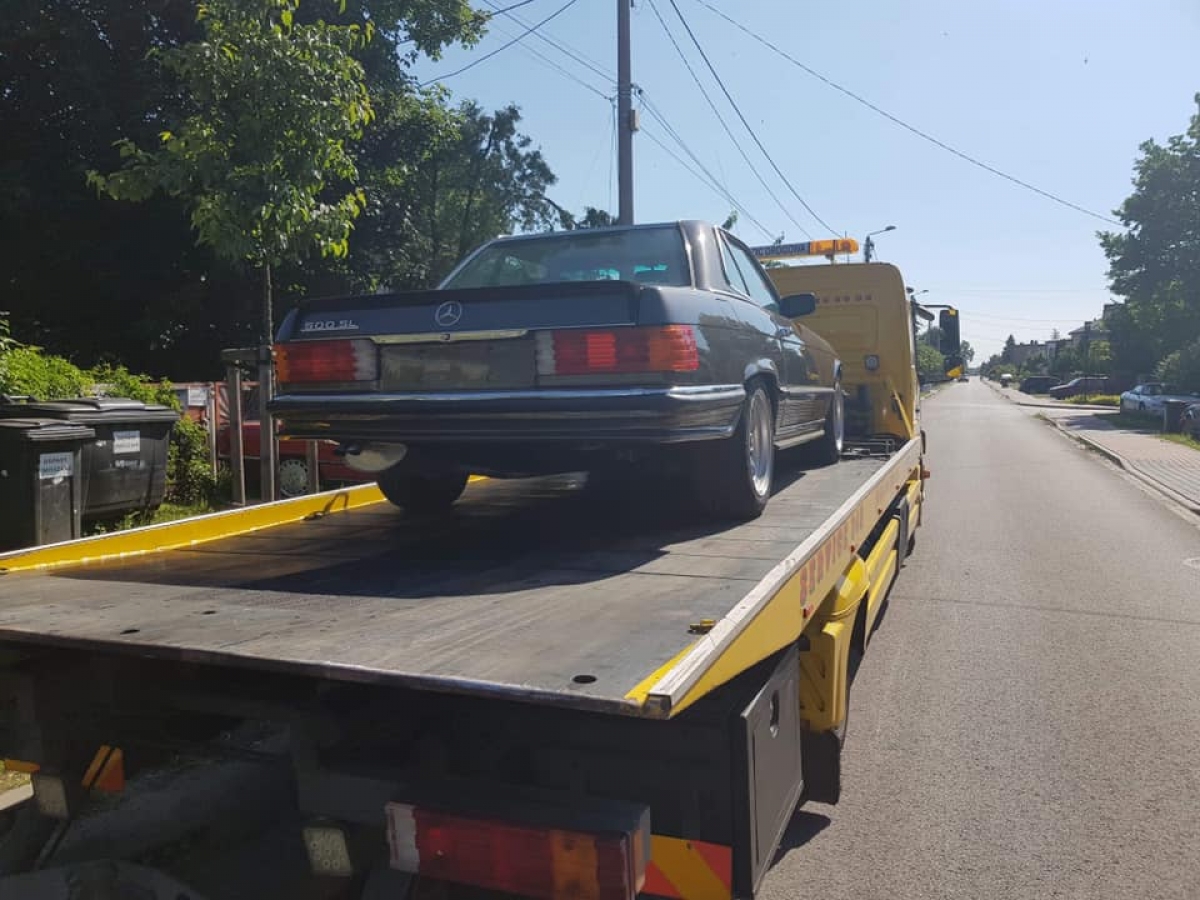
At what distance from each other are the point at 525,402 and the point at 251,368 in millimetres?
4622

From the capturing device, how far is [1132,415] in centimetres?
3544

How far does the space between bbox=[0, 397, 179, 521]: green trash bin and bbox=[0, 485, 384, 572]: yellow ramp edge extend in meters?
2.55

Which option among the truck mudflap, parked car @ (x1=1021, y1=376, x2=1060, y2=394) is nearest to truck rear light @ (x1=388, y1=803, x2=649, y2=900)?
the truck mudflap

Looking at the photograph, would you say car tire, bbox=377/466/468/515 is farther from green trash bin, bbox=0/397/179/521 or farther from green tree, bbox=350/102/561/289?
green tree, bbox=350/102/561/289

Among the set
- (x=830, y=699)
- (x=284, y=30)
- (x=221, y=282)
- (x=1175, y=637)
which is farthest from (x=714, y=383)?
(x=221, y=282)

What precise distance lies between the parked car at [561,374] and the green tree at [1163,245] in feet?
127

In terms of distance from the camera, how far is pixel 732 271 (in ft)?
16.0

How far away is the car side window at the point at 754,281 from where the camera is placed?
5152 mm

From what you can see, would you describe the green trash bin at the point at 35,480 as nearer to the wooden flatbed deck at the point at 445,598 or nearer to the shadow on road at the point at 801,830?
the wooden flatbed deck at the point at 445,598

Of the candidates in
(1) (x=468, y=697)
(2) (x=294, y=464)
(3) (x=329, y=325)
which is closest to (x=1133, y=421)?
(2) (x=294, y=464)

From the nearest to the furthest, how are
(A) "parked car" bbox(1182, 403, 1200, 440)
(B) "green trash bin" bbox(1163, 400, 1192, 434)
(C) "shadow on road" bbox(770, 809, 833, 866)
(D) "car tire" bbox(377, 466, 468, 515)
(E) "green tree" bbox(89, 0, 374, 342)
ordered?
(C) "shadow on road" bbox(770, 809, 833, 866) → (D) "car tire" bbox(377, 466, 468, 515) → (E) "green tree" bbox(89, 0, 374, 342) → (A) "parked car" bbox(1182, 403, 1200, 440) → (B) "green trash bin" bbox(1163, 400, 1192, 434)

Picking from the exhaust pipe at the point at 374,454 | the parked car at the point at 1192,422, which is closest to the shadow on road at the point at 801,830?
the exhaust pipe at the point at 374,454

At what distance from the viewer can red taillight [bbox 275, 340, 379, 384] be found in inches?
150

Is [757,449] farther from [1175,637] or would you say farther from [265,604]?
[1175,637]
